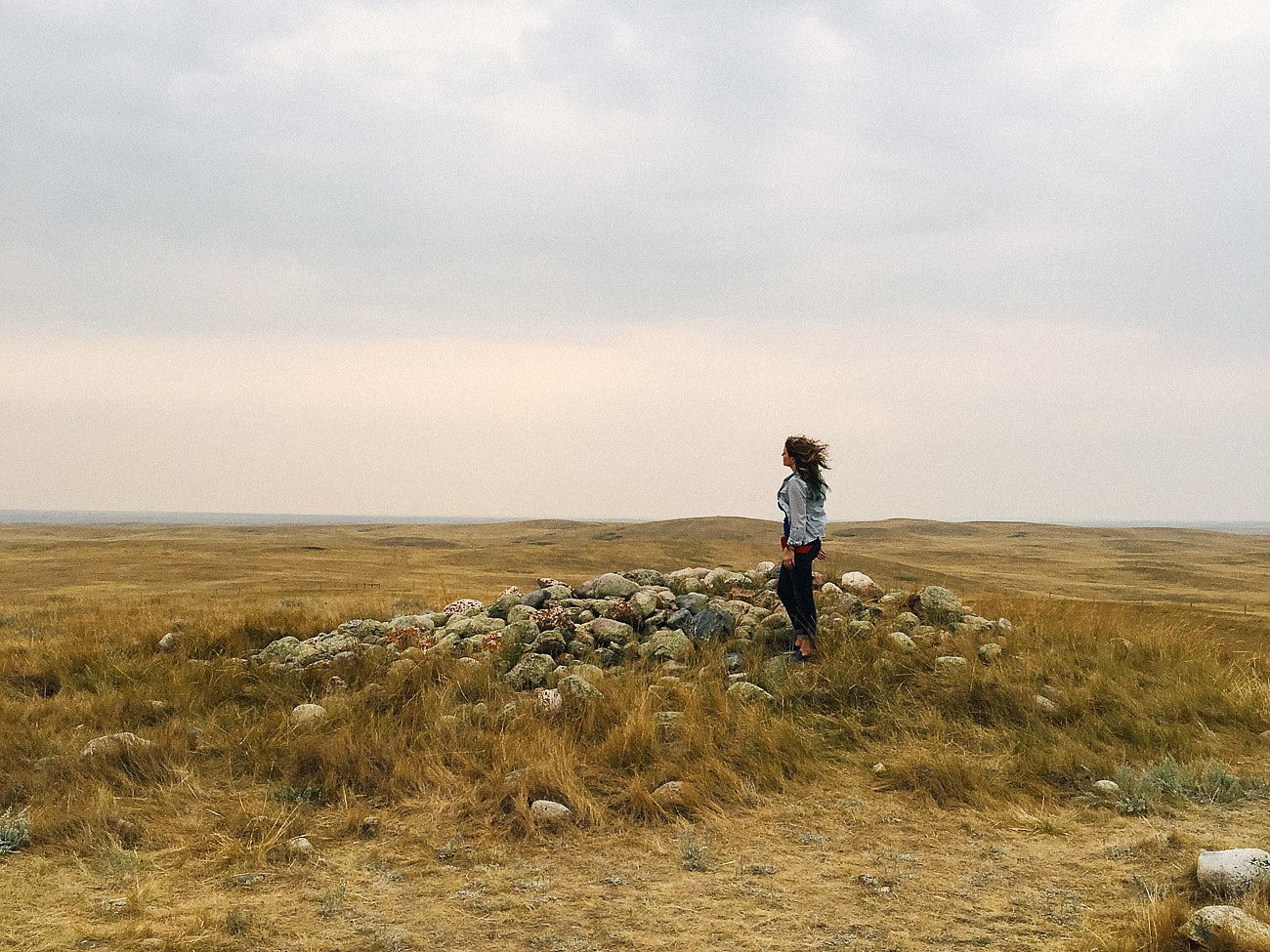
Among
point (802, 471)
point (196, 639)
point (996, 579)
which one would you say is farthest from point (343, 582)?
point (996, 579)

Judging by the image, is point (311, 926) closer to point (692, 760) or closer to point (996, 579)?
point (692, 760)

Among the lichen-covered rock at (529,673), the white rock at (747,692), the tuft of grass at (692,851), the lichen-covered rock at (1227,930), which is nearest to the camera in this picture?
the lichen-covered rock at (1227,930)

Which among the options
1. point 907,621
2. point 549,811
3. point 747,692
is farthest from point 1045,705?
point 549,811

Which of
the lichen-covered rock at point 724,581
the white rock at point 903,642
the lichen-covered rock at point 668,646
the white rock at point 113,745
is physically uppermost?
the lichen-covered rock at point 724,581

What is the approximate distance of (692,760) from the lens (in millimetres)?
5496

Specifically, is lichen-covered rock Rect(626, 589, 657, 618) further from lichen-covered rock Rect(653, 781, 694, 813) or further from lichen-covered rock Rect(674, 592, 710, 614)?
lichen-covered rock Rect(653, 781, 694, 813)

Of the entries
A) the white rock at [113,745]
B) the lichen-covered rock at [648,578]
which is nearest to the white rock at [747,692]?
the lichen-covered rock at [648,578]

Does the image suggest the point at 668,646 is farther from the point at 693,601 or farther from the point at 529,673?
the point at 529,673

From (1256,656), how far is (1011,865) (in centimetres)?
659

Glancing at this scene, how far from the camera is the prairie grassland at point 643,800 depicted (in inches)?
141

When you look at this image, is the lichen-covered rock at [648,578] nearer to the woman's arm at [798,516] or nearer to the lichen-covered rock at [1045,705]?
the woman's arm at [798,516]

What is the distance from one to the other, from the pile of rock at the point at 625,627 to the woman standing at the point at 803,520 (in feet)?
1.88

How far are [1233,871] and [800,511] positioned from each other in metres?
4.50

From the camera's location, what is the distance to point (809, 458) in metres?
7.78
